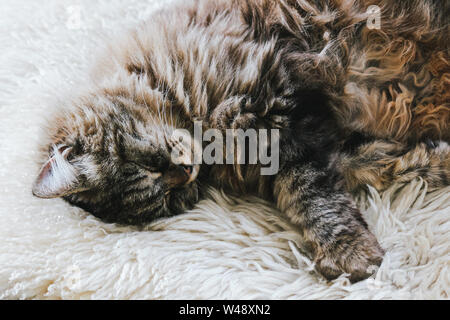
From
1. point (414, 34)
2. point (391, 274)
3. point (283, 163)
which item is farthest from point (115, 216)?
point (414, 34)

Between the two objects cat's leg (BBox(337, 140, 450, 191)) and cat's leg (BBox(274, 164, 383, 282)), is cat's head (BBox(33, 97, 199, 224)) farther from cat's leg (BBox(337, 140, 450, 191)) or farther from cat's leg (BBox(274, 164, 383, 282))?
cat's leg (BBox(337, 140, 450, 191))

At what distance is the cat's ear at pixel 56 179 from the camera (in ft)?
2.84

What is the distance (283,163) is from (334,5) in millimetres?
447

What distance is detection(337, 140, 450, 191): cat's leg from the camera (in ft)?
3.36

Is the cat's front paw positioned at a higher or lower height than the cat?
lower

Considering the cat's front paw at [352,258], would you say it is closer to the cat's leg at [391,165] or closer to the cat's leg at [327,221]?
the cat's leg at [327,221]

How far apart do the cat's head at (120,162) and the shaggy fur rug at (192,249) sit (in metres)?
0.05

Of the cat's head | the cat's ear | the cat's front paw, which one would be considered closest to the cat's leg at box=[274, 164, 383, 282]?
the cat's front paw

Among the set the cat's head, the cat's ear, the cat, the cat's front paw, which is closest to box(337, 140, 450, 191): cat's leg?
the cat

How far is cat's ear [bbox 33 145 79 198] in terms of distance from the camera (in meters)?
0.87

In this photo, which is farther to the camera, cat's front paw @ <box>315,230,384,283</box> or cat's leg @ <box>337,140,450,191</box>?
cat's leg @ <box>337,140,450,191</box>

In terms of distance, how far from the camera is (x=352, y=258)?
33.7 inches
